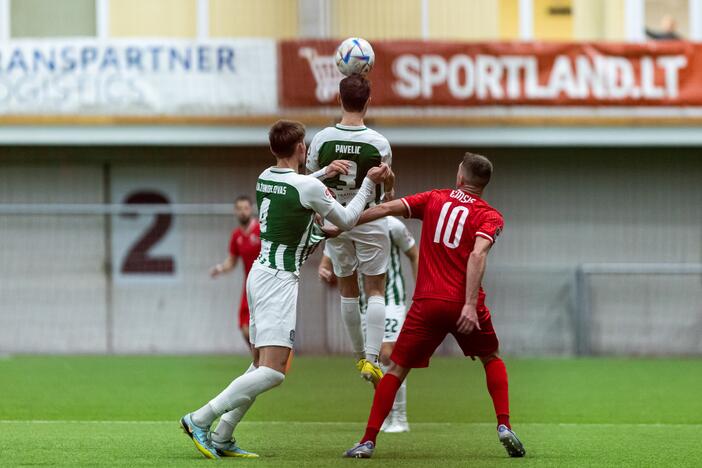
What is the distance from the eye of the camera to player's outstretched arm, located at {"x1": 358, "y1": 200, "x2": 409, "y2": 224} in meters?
9.03

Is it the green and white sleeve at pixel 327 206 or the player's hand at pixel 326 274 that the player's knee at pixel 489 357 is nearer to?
the green and white sleeve at pixel 327 206

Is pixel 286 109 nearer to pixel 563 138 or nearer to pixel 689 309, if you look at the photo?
pixel 563 138

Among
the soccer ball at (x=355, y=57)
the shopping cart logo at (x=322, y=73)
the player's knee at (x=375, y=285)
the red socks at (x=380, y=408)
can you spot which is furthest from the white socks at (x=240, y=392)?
the shopping cart logo at (x=322, y=73)

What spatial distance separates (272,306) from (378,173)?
1.15 m

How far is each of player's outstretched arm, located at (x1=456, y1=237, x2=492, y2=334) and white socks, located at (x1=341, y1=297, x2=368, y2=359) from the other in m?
1.81

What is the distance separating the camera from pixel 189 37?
74.0ft

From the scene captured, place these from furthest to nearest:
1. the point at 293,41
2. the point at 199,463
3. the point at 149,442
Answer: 1. the point at 293,41
2. the point at 149,442
3. the point at 199,463

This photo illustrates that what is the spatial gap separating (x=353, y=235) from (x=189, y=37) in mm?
12885

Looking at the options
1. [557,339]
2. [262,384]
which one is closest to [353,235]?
[262,384]

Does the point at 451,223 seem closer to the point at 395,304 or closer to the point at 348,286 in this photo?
the point at 348,286

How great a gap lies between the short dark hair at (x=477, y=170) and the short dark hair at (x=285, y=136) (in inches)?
45.9

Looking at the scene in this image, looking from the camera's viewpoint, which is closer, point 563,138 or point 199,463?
point 199,463

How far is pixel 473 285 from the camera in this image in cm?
891

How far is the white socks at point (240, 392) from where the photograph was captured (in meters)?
8.84
